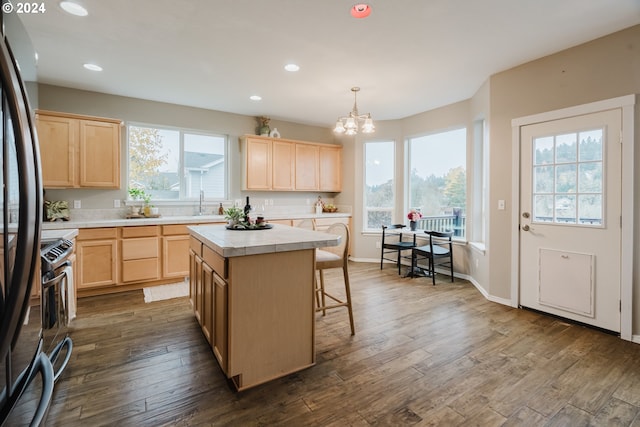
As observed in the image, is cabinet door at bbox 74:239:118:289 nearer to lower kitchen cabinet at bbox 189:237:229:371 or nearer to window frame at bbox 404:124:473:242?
lower kitchen cabinet at bbox 189:237:229:371

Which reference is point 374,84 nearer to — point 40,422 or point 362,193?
point 362,193

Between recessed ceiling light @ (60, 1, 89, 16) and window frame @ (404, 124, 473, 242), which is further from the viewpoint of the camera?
window frame @ (404, 124, 473, 242)

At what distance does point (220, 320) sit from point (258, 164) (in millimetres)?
3563

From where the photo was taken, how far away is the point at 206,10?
2.35 meters

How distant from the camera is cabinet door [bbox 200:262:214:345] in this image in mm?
2189

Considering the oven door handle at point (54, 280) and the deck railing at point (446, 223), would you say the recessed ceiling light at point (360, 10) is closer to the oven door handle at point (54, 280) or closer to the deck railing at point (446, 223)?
the oven door handle at point (54, 280)

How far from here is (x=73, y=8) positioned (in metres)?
2.32

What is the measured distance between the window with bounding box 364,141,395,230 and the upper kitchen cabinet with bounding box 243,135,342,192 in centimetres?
59

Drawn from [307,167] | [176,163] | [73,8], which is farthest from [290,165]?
[73,8]

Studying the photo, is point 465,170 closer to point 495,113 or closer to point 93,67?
point 495,113

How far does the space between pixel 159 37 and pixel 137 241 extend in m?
2.49

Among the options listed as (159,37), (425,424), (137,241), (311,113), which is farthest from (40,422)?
(311,113)

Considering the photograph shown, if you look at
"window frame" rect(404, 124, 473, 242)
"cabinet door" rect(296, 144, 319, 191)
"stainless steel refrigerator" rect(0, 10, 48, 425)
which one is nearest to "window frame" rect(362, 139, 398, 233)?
"window frame" rect(404, 124, 473, 242)

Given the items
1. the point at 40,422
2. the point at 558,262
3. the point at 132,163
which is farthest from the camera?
the point at 132,163
